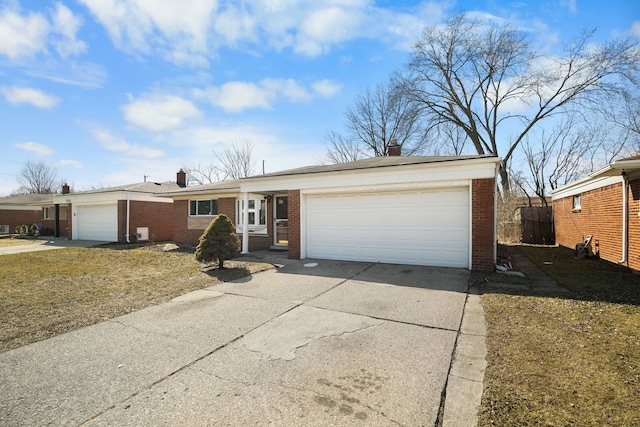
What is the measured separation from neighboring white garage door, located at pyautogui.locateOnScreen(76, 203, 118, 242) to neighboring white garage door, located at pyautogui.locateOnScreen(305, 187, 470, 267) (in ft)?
46.6

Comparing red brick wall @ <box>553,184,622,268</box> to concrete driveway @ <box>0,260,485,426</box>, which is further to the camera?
red brick wall @ <box>553,184,622,268</box>

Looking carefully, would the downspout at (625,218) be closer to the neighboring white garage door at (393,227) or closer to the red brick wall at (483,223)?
the red brick wall at (483,223)

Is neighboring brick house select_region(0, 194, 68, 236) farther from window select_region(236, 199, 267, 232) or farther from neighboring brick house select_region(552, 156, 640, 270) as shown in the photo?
neighboring brick house select_region(552, 156, 640, 270)

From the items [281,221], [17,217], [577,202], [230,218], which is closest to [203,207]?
[230,218]

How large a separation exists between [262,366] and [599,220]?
13.0 m

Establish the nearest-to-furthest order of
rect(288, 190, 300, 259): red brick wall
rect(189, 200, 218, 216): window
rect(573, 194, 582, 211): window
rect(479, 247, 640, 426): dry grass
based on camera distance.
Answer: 1. rect(479, 247, 640, 426): dry grass
2. rect(288, 190, 300, 259): red brick wall
3. rect(573, 194, 582, 211): window
4. rect(189, 200, 218, 216): window

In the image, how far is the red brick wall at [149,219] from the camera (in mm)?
16922

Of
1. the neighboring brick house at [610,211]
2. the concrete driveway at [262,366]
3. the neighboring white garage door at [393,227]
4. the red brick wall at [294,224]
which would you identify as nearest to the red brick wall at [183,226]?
the red brick wall at [294,224]

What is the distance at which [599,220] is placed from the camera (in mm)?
10359

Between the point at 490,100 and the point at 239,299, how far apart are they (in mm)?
26126

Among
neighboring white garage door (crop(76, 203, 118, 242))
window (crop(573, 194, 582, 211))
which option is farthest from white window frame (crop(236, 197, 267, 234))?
window (crop(573, 194, 582, 211))

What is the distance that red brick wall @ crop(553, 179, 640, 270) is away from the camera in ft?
26.1

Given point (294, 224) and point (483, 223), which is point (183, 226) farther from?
point (483, 223)

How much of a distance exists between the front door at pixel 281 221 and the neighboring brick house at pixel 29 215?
800 inches
